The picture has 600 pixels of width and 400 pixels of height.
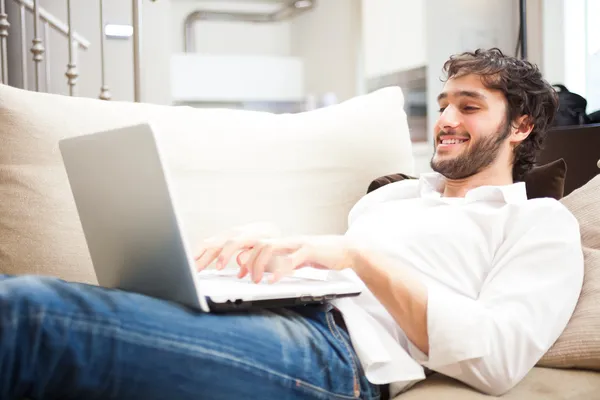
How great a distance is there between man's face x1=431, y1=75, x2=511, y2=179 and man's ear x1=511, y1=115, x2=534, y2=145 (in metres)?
0.03

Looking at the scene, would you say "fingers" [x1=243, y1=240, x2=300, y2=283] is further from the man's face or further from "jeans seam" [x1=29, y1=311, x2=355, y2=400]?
the man's face

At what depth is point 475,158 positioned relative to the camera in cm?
146

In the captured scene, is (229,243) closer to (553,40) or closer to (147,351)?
(147,351)

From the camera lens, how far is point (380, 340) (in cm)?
106

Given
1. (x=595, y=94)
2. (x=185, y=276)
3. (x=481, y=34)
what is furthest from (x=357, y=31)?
(x=185, y=276)

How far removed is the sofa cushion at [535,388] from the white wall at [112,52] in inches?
108

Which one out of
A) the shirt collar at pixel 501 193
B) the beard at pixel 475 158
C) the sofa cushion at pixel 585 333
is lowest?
the sofa cushion at pixel 585 333

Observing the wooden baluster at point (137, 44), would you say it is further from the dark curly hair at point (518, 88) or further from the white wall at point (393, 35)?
the white wall at point (393, 35)

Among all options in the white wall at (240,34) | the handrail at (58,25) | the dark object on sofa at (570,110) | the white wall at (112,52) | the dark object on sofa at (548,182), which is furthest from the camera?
the white wall at (240,34)

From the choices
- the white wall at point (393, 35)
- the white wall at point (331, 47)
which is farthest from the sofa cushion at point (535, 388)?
the white wall at point (331, 47)

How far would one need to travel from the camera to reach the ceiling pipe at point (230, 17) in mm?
6750

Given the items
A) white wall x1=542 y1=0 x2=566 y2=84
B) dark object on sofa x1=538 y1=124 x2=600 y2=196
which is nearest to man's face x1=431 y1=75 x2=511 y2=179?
dark object on sofa x1=538 y1=124 x2=600 y2=196

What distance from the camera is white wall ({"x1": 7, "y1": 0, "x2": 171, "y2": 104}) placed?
344 cm

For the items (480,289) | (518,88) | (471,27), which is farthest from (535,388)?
(471,27)
